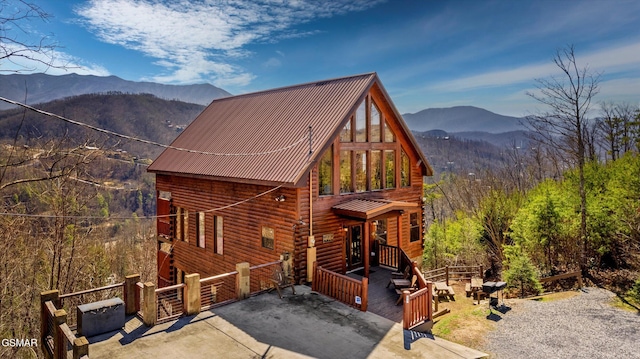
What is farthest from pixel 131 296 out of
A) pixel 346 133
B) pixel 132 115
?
pixel 132 115

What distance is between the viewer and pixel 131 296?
10531mm

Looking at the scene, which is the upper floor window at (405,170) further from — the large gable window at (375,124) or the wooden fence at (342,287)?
the wooden fence at (342,287)

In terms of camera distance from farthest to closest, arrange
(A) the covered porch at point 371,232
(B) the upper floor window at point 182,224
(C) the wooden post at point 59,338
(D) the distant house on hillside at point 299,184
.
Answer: (B) the upper floor window at point 182,224 → (A) the covered porch at point 371,232 → (D) the distant house on hillside at point 299,184 → (C) the wooden post at point 59,338

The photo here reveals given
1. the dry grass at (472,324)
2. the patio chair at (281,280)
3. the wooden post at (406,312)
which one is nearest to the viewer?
the wooden post at (406,312)

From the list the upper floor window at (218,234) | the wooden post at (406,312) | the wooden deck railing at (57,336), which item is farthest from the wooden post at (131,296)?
the wooden post at (406,312)

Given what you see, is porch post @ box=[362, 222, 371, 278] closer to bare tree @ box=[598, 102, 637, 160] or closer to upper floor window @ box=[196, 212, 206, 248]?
upper floor window @ box=[196, 212, 206, 248]

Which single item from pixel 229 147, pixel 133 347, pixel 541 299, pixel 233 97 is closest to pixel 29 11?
pixel 133 347

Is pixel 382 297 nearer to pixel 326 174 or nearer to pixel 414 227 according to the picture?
pixel 326 174

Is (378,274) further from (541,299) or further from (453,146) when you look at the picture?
(453,146)

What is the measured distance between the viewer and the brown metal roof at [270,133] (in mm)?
14156

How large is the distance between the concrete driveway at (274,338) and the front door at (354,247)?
4.27 metres

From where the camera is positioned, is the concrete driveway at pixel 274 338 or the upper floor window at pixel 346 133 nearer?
the concrete driveway at pixel 274 338

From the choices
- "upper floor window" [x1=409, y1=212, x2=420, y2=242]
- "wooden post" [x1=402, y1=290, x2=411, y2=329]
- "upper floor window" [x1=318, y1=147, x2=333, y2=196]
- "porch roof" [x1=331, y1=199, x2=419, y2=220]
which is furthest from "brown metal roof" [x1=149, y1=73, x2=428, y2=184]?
"upper floor window" [x1=409, y1=212, x2=420, y2=242]

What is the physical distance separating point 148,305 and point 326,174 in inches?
297
